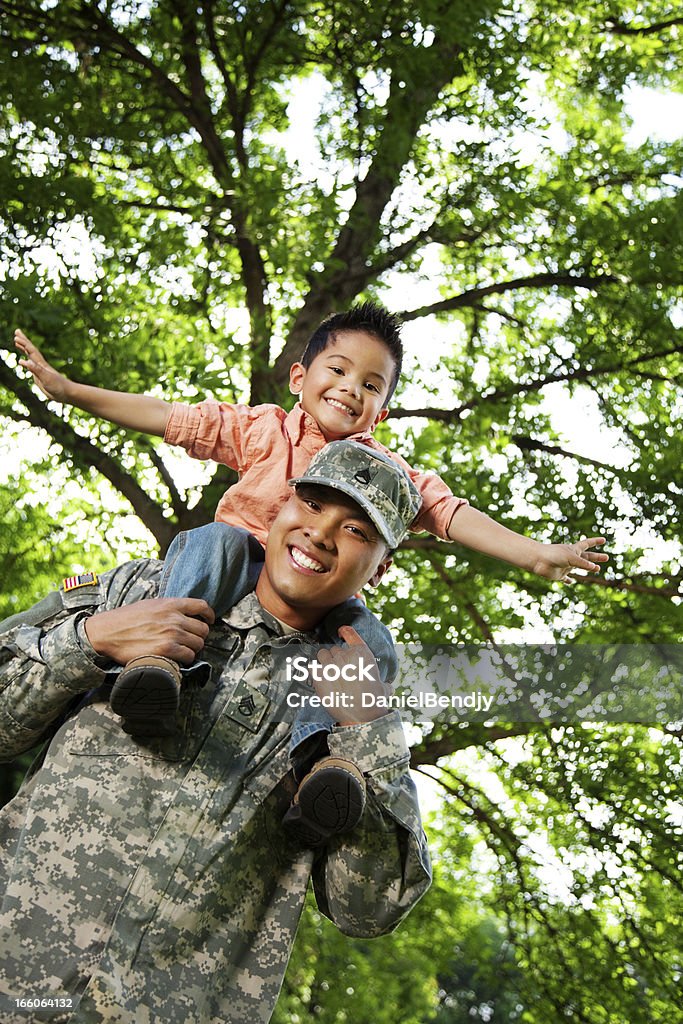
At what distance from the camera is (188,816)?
76.4 inches

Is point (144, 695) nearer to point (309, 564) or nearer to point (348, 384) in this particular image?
point (309, 564)

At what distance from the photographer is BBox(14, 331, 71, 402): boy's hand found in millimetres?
2453

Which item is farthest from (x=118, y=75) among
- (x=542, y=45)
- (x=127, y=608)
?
(x=127, y=608)

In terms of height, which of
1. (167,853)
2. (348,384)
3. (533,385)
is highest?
(533,385)

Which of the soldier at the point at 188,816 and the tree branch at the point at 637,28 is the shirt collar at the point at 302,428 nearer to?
the soldier at the point at 188,816

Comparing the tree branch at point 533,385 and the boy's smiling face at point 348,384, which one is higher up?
the tree branch at point 533,385

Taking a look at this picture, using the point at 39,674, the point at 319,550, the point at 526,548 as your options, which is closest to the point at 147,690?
the point at 39,674

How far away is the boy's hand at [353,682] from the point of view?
1.92 meters

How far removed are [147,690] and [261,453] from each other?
101 centimetres

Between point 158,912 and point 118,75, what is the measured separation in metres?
5.39

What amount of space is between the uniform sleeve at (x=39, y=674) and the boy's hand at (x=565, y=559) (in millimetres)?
915

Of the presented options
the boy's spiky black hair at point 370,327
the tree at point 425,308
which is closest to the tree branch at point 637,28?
the tree at point 425,308

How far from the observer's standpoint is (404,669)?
467 centimetres

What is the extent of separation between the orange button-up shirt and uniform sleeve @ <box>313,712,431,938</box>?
0.72 m
